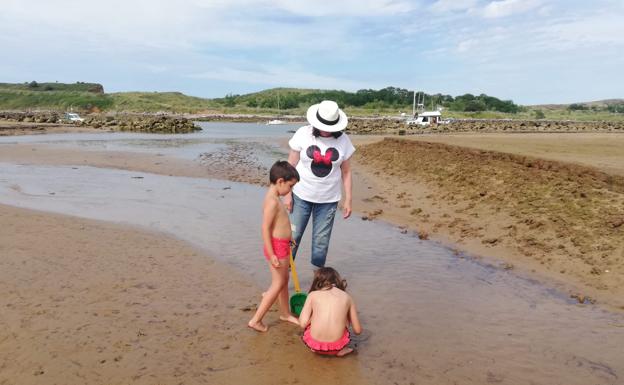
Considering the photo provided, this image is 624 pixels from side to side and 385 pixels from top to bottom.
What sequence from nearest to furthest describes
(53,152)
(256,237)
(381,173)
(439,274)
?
(439,274)
(256,237)
(381,173)
(53,152)

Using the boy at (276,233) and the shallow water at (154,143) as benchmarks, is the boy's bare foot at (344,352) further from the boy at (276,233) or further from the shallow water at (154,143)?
the shallow water at (154,143)

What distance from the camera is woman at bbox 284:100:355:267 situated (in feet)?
15.8

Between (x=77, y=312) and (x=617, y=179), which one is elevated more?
(x=617, y=179)

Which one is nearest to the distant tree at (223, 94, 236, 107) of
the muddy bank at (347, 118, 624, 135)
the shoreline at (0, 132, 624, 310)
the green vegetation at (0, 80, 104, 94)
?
the green vegetation at (0, 80, 104, 94)

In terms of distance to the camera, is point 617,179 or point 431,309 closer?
point 431,309

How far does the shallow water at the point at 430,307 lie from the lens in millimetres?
3719

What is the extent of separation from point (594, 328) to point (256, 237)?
4.80 metres

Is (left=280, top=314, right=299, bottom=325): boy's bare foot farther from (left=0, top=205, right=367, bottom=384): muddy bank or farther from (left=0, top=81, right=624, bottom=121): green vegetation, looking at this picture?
(left=0, top=81, right=624, bottom=121): green vegetation

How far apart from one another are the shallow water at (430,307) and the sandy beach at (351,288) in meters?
0.02

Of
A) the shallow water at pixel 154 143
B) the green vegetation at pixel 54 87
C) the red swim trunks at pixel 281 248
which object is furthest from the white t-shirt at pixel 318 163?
the green vegetation at pixel 54 87

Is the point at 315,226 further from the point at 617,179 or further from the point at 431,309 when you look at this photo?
the point at 617,179

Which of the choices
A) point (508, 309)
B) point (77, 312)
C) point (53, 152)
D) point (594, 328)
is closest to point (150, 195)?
point (77, 312)

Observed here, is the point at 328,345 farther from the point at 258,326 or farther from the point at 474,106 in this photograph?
the point at 474,106

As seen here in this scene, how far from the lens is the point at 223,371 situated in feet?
11.5
